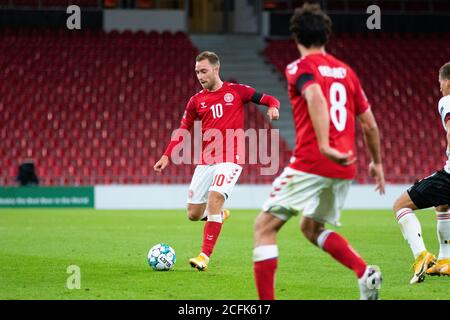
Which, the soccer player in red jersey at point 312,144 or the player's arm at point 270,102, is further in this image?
the player's arm at point 270,102

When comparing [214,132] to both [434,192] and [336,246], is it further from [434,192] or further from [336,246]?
[336,246]

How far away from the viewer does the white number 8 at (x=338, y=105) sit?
18.9ft

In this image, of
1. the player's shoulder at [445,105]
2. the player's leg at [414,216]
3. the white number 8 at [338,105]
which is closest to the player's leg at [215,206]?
the player's leg at [414,216]

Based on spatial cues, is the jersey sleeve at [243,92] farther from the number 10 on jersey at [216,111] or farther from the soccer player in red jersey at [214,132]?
the number 10 on jersey at [216,111]

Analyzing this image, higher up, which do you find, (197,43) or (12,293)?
(197,43)

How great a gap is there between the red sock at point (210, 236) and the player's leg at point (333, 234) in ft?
9.53

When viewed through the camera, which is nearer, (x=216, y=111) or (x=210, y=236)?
(x=210, y=236)

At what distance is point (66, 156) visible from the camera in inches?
914

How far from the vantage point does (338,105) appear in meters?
5.77

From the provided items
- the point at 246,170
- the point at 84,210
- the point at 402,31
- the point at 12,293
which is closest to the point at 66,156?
the point at 84,210

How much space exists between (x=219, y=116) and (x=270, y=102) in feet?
2.02

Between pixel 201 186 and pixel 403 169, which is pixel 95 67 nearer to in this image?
pixel 403 169

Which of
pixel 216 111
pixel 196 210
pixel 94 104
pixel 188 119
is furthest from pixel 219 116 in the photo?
pixel 94 104

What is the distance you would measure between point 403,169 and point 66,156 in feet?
31.9
